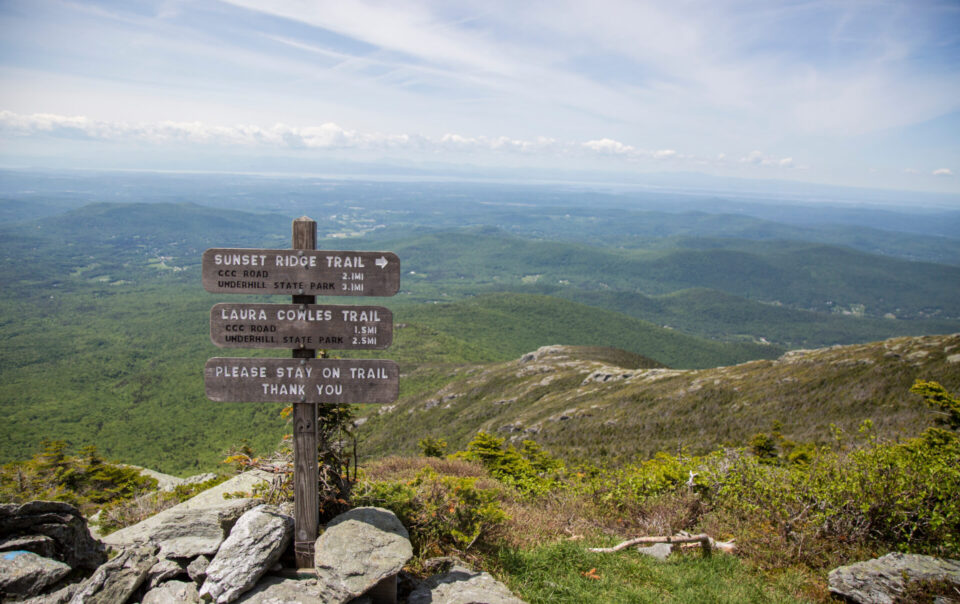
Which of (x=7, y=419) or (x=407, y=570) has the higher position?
(x=407, y=570)

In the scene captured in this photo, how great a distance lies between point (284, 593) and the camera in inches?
204

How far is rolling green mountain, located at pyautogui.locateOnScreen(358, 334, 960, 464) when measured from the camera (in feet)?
101

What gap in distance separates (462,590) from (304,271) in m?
4.34

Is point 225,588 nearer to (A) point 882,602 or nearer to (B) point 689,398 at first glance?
(A) point 882,602

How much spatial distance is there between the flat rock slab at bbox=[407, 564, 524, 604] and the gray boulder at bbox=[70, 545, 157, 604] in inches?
122

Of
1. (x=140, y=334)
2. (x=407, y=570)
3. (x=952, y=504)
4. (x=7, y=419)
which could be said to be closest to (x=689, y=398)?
(x=952, y=504)

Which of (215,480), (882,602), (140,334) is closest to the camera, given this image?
(882,602)

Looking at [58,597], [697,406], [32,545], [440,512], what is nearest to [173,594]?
[58,597]

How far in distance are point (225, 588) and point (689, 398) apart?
44.9 metres

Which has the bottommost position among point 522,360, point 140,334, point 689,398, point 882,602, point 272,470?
point 140,334

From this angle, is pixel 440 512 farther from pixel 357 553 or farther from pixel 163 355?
pixel 163 355

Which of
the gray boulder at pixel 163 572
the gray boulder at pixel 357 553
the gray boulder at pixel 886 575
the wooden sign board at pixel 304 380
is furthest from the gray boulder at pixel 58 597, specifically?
the gray boulder at pixel 886 575

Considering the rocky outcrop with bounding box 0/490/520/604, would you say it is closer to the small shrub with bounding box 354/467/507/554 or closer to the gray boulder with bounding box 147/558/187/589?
the gray boulder with bounding box 147/558/187/589

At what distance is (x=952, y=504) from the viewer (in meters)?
6.35
